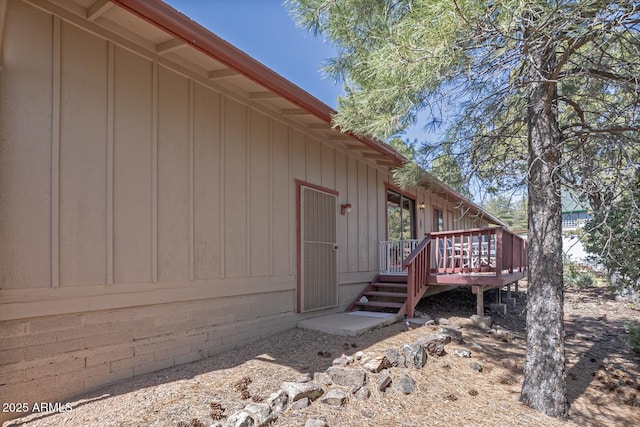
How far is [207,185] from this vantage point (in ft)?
14.7

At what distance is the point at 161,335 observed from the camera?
12.8 feet

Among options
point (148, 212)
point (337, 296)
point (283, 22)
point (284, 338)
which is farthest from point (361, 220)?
point (148, 212)

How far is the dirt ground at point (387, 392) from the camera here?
2.98 m

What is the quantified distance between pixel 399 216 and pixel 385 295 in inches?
120

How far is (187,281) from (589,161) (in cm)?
456

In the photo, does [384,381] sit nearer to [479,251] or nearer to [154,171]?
[154,171]

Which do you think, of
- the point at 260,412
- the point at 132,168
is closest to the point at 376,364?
the point at 260,412

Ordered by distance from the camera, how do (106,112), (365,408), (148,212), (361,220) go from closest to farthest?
(365,408) < (106,112) < (148,212) < (361,220)

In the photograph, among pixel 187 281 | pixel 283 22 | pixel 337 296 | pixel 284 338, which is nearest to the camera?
pixel 187 281

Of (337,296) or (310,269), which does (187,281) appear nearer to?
(310,269)

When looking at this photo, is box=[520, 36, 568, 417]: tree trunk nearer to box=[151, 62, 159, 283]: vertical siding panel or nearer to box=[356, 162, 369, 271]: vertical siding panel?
box=[151, 62, 159, 283]: vertical siding panel

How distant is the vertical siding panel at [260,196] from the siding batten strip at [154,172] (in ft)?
4.47

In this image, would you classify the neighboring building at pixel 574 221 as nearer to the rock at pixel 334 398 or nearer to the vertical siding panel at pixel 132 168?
the rock at pixel 334 398

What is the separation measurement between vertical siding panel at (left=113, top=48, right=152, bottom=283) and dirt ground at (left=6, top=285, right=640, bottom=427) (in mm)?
1128
